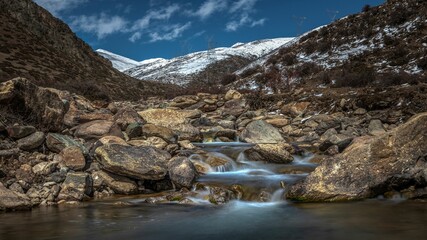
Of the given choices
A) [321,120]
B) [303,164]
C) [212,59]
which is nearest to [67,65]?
[321,120]

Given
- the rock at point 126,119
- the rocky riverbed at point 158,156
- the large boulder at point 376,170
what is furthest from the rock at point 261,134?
the large boulder at point 376,170

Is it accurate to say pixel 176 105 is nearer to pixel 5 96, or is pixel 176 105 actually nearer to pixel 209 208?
pixel 5 96

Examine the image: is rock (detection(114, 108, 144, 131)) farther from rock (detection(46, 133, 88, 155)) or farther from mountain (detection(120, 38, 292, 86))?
mountain (detection(120, 38, 292, 86))

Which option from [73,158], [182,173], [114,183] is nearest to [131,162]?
[114,183]

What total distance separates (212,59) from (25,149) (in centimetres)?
10121

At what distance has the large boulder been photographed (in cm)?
770

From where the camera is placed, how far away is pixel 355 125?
14484 mm

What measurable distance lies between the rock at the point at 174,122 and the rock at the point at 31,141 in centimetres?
529

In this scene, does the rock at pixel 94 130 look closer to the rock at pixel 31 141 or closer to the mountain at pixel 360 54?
the rock at pixel 31 141

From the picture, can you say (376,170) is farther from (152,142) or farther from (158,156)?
(152,142)

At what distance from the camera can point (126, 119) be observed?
13039 mm

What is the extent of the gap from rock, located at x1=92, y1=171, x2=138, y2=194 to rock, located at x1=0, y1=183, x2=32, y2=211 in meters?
1.62

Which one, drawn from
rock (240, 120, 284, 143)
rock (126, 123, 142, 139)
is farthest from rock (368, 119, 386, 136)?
rock (126, 123, 142, 139)

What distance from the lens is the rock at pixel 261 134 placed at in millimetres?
13828
